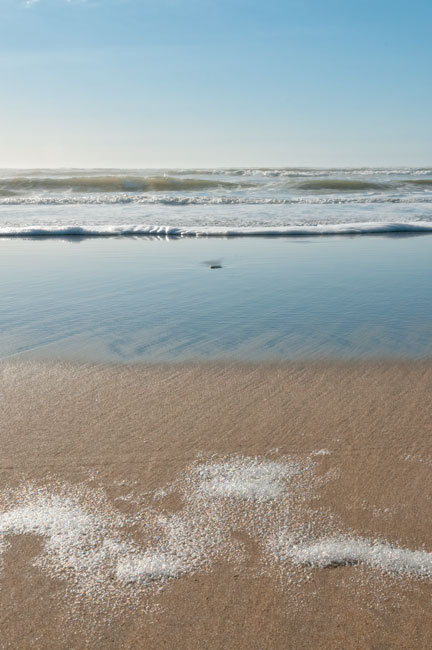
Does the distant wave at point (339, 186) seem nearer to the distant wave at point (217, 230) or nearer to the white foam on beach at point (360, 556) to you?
the distant wave at point (217, 230)

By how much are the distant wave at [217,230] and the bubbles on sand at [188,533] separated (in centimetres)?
766

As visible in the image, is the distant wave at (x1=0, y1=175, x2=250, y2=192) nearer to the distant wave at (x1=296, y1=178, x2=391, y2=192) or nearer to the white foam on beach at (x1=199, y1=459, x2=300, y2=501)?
the distant wave at (x1=296, y1=178, x2=391, y2=192)

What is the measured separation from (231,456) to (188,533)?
0.52 metres

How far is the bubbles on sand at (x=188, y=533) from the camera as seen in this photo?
1.69m

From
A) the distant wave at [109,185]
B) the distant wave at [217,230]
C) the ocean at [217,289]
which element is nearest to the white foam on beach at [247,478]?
the ocean at [217,289]

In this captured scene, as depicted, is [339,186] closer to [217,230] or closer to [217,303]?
[217,230]

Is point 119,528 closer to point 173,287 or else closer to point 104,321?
point 104,321

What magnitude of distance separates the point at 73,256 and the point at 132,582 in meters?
6.38

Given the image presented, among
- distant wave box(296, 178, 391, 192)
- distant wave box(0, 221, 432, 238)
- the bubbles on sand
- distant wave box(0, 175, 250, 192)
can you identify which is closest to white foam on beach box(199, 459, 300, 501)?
the bubbles on sand

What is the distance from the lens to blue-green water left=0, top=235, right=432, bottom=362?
3656 mm

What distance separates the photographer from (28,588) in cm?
162

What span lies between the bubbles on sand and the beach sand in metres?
0.02

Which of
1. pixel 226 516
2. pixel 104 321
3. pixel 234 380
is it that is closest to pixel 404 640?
pixel 226 516

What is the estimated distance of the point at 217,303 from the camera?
15.7 ft
